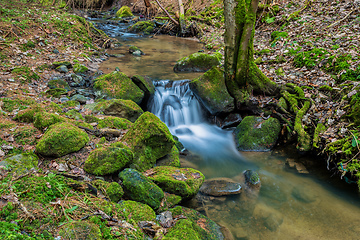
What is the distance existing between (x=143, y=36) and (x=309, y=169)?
14.5 m

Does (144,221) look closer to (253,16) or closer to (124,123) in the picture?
(124,123)

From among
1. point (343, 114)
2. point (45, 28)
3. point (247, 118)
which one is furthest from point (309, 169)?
point (45, 28)

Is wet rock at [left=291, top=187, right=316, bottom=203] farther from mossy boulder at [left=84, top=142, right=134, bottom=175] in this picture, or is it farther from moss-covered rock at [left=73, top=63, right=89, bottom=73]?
moss-covered rock at [left=73, top=63, right=89, bottom=73]

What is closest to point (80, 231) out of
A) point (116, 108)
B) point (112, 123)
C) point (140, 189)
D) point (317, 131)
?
point (140, 189)

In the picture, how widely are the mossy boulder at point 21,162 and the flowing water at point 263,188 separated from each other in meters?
2.88

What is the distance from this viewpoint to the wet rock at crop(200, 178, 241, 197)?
450 centimetres

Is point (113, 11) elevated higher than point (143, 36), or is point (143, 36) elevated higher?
point (113, 11)

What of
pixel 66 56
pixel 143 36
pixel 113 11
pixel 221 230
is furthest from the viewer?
pixel 113 11

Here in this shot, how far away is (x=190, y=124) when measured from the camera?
7.67m

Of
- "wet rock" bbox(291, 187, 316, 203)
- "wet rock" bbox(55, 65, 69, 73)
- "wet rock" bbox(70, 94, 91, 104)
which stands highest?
"wet rock" bbox(55, 65, 69, 73)

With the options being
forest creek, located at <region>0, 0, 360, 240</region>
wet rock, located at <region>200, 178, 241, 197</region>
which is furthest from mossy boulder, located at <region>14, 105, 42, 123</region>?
wet rock, located at <region>200, 178, 241, 197</region>

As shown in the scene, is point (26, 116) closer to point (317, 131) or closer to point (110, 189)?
point (110, 189)

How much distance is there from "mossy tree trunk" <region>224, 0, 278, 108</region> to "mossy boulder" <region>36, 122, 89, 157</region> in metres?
4.56

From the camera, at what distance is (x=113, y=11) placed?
27094 mm
